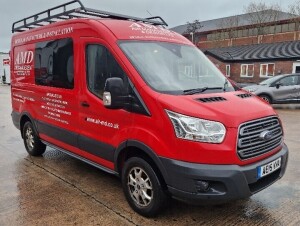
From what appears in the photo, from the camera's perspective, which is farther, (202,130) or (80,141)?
(80,141)

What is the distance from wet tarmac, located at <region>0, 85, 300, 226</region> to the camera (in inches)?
143

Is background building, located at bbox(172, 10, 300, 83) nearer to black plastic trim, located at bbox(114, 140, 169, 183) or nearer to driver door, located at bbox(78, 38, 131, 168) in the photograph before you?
driver door, located at bbox(78, 38, 131, 168)

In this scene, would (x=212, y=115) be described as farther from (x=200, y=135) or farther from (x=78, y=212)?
(x=78, y=212)

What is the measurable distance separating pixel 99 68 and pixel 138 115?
3.31 ft

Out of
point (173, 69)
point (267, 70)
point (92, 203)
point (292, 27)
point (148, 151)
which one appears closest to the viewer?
point (148, 151)

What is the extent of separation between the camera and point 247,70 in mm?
29953

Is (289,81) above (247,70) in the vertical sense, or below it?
below

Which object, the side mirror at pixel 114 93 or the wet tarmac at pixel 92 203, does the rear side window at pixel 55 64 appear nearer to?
the side mirror at pixel 114 93

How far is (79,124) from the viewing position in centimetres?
453

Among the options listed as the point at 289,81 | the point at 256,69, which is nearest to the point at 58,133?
the point at 289,81

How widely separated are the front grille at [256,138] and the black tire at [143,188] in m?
0.96

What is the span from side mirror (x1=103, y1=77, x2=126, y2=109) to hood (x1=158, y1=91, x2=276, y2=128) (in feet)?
1.54

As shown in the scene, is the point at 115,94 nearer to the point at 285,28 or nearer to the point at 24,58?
the point at 24,58

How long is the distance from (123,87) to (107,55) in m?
0.65
